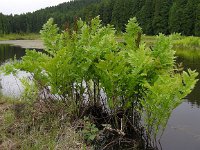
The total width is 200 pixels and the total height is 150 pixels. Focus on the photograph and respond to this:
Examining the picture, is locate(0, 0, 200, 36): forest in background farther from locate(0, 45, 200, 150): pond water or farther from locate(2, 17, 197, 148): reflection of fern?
locate(2, 17, 197, 148): reflection of fern

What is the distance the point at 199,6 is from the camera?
53.8m

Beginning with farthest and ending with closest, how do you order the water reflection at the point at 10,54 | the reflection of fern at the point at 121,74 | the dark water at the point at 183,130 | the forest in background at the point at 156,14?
the forest in background at the point at 156,14, the water reflection at the point at 10,54, the dark water at the point at 183,130, the reflection of fern at the point at 121,74

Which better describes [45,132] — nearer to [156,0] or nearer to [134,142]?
[134,142]

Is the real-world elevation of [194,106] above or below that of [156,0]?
below

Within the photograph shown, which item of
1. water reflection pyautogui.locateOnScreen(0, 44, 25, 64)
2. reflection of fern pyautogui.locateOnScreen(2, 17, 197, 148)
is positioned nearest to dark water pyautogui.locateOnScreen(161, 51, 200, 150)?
reflection of fern pyautogui.locateOnScreen(2, 17, 197, 148)

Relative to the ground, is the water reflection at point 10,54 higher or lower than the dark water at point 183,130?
lower

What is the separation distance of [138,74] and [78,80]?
1.45m

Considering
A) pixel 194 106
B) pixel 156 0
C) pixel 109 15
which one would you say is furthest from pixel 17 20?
pixel 194 106

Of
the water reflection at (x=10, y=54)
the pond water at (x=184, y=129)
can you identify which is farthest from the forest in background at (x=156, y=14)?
the pond water at (x=184, y=129)

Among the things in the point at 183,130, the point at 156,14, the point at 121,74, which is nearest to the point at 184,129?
the point at 183,130

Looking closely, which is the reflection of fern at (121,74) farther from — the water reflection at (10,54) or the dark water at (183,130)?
the water reflection at (10,54)

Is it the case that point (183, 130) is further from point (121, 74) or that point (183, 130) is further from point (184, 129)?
point (121, 74)

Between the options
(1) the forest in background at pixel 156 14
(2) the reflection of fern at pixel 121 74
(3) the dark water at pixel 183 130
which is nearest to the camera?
(2) the reflection of fern at pixel 121 74

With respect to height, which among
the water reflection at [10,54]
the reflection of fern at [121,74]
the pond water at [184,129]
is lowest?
the water reflection at [10,54]
